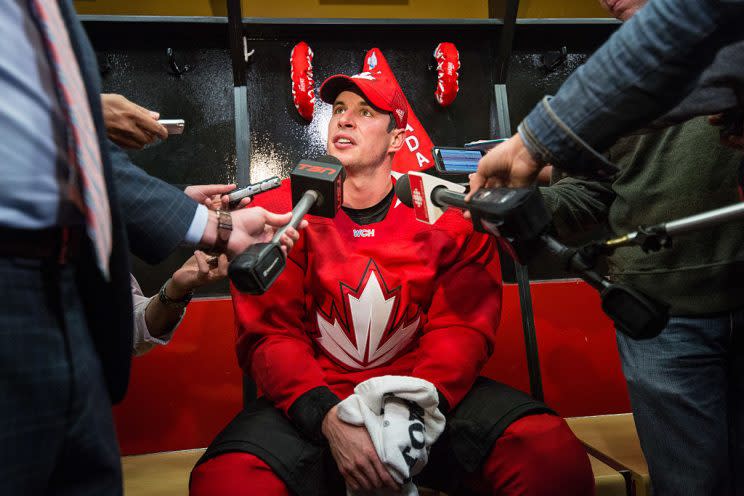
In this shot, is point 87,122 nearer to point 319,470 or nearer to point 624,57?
point 624,57

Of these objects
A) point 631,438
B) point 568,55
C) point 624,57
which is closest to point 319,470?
point 624,57

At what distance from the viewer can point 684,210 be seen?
1.38m

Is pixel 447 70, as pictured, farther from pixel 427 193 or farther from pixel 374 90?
pixel 427 193

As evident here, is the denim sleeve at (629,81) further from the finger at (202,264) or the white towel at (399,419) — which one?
the finger at (202,264)

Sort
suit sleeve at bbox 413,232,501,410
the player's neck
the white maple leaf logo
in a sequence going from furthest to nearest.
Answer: the player's neck < the white maple leaf logo < suit sleeve at bbox 413,232,501,410

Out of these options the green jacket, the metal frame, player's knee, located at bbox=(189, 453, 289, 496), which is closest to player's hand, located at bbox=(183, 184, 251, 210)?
the metal frame

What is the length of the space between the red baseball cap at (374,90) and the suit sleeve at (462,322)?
596 millimetres

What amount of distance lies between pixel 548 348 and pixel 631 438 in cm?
45

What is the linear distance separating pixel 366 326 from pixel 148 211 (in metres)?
0.84

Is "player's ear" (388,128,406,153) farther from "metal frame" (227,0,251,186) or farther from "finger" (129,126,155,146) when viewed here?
"finger" (129,126,155,146)

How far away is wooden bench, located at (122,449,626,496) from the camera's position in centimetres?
167

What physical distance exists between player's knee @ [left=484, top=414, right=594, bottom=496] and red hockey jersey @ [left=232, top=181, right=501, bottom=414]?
7.4 inches

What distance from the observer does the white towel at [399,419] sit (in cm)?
124

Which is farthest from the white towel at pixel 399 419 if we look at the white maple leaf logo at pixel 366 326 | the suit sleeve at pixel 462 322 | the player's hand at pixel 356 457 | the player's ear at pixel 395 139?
the player's ear at pixel 395 139
